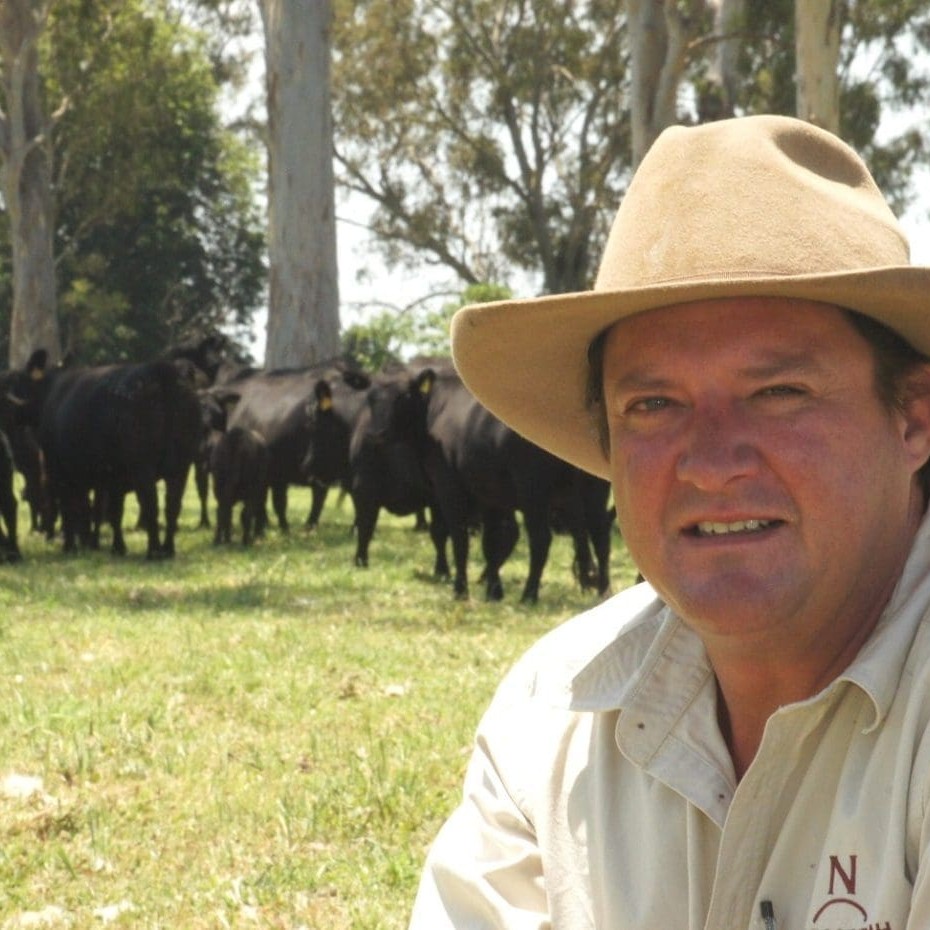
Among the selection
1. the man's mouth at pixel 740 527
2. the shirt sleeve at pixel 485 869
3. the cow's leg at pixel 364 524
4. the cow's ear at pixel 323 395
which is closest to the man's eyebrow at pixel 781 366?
the man's mouth at pixel 740 527

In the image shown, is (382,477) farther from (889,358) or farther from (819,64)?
(889,358)

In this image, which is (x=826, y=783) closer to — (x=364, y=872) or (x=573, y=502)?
(x=364, y=872)

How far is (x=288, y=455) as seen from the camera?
71.9 feet

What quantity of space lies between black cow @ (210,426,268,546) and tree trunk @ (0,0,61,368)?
13.3 meters

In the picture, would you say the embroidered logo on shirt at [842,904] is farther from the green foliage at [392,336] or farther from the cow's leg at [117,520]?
the green foliage at [392,336]

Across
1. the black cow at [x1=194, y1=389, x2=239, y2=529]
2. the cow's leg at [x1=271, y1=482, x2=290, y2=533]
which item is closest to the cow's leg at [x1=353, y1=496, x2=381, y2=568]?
the black cow at [x1=194, y1=389, x2=239, y2=529]

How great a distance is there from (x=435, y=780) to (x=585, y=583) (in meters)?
8.48

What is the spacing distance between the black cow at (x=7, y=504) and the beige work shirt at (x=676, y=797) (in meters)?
14.7

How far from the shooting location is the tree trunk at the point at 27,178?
104 ft

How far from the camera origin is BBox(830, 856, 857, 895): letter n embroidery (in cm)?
252

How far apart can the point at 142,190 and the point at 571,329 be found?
47.3 m

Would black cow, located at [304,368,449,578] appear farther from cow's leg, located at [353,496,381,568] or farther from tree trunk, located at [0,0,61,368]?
tree trunk, located at [0,0,61,368]

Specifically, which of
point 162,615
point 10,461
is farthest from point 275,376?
point 162,615

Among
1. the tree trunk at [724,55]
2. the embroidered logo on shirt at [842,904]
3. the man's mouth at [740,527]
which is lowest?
the embroidered logo on shirt at [842,904]
